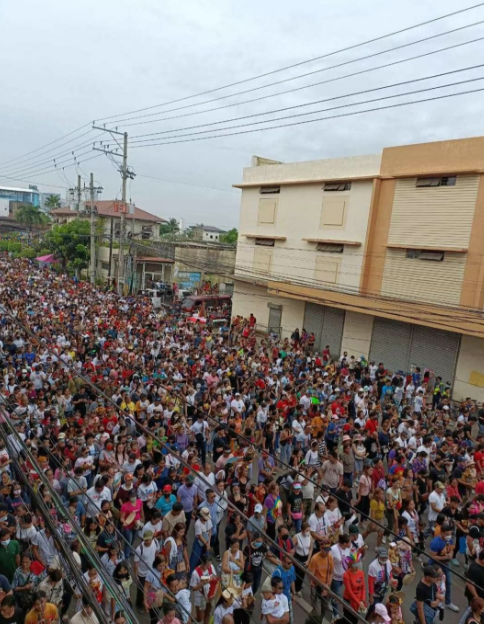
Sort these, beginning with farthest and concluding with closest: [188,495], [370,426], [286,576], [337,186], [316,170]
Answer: [316,170]
[337,186]
[370,426]
[188,495]
[286,576]

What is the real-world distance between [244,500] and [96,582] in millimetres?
2645

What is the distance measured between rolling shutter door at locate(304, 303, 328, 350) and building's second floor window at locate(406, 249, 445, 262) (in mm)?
5003

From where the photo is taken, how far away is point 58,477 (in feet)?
23.1

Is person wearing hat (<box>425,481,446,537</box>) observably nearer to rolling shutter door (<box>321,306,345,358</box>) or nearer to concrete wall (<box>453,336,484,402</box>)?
concrete wall (<box>453,336,484,402</box>)

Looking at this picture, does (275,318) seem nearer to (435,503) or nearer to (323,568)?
(435,503)

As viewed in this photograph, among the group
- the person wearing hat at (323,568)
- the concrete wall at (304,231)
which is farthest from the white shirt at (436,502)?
the concrete wall at (304,231)

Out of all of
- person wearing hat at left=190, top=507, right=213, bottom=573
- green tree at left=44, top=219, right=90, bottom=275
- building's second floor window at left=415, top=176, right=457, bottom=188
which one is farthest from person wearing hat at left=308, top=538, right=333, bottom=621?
green tree at left=44, top=219, right=90, bottom=275

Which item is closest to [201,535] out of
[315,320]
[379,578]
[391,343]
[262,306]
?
[379,578]

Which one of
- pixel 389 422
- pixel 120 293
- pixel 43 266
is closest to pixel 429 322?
pixel 389 422

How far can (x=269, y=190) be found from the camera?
25781 millimetres

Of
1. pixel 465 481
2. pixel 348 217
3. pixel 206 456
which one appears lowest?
pixel 206 456

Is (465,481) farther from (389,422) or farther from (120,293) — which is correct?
(120,293)

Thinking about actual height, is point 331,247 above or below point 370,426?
above

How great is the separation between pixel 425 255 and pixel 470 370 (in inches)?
179
